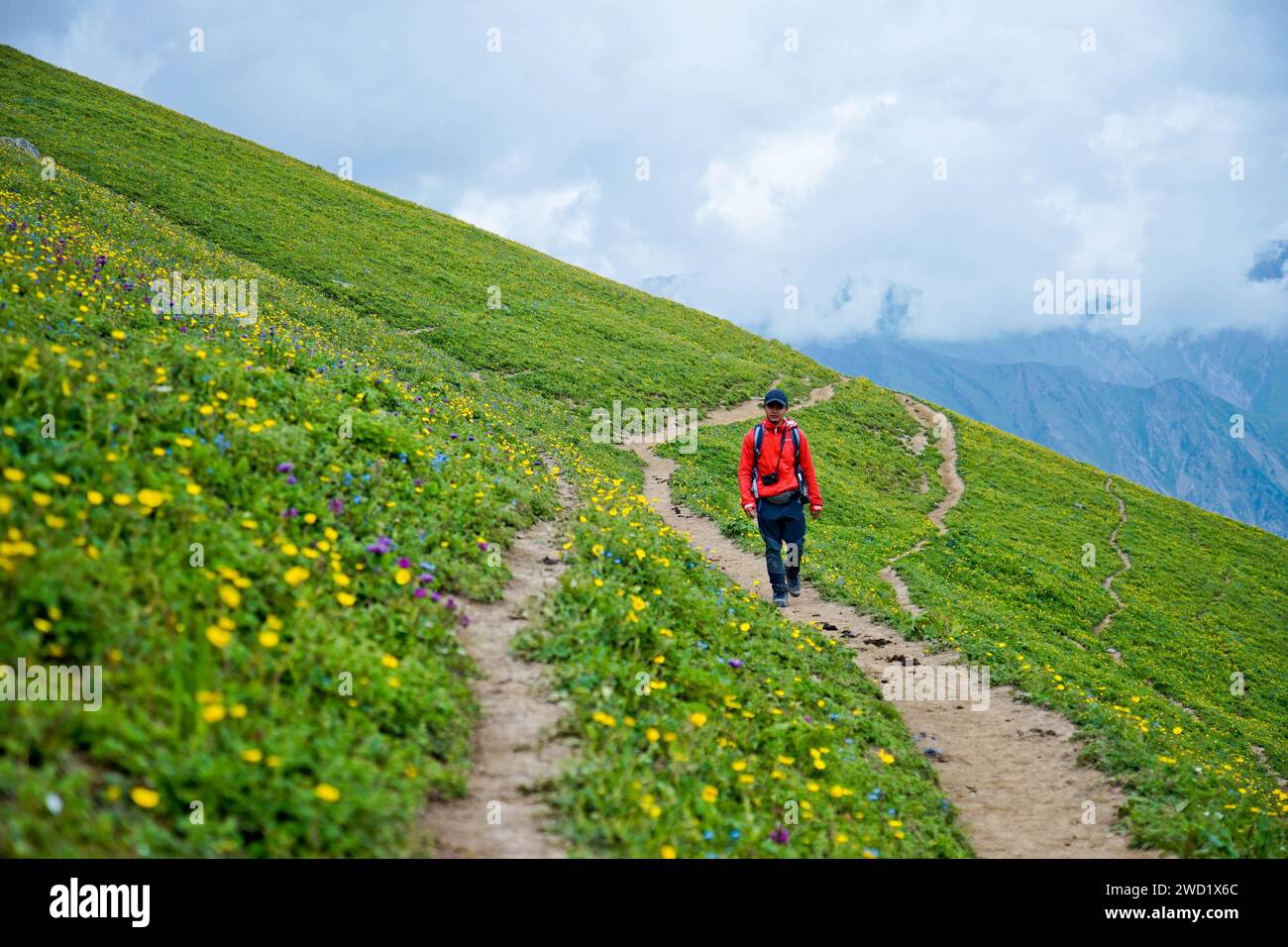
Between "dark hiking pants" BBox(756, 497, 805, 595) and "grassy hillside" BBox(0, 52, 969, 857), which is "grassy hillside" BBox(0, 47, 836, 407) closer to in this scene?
"dark hiking pants" BBox(756, 497, 805, 595)

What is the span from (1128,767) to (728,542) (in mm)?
10827

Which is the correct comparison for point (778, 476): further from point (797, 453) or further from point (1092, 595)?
point (1092, 595)

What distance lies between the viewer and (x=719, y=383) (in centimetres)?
4138

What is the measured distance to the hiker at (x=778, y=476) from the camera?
42.2ft

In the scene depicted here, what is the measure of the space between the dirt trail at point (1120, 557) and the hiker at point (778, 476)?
53.2 ft

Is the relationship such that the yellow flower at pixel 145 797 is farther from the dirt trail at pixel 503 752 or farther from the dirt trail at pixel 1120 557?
the dirt trail at pixel 1120 557

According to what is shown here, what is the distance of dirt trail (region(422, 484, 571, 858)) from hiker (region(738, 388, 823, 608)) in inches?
223

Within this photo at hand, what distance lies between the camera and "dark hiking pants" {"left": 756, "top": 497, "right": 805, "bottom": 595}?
1313 cm

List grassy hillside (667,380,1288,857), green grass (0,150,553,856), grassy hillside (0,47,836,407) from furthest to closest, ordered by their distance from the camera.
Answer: grassy hillside (0,47,836,407), grassy hillside (667,380,1288,857), green grass (0,150,553,856)

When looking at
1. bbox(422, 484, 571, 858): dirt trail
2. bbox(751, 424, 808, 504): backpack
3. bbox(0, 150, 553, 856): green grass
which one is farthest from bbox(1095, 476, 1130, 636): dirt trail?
bbox(0, 150, 553, 856): green grass

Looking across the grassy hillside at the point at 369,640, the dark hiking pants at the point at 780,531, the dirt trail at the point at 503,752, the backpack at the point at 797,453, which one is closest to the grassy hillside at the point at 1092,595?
the grassy hillside at the point at 369,640

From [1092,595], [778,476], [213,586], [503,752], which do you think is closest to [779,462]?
[778,476]
